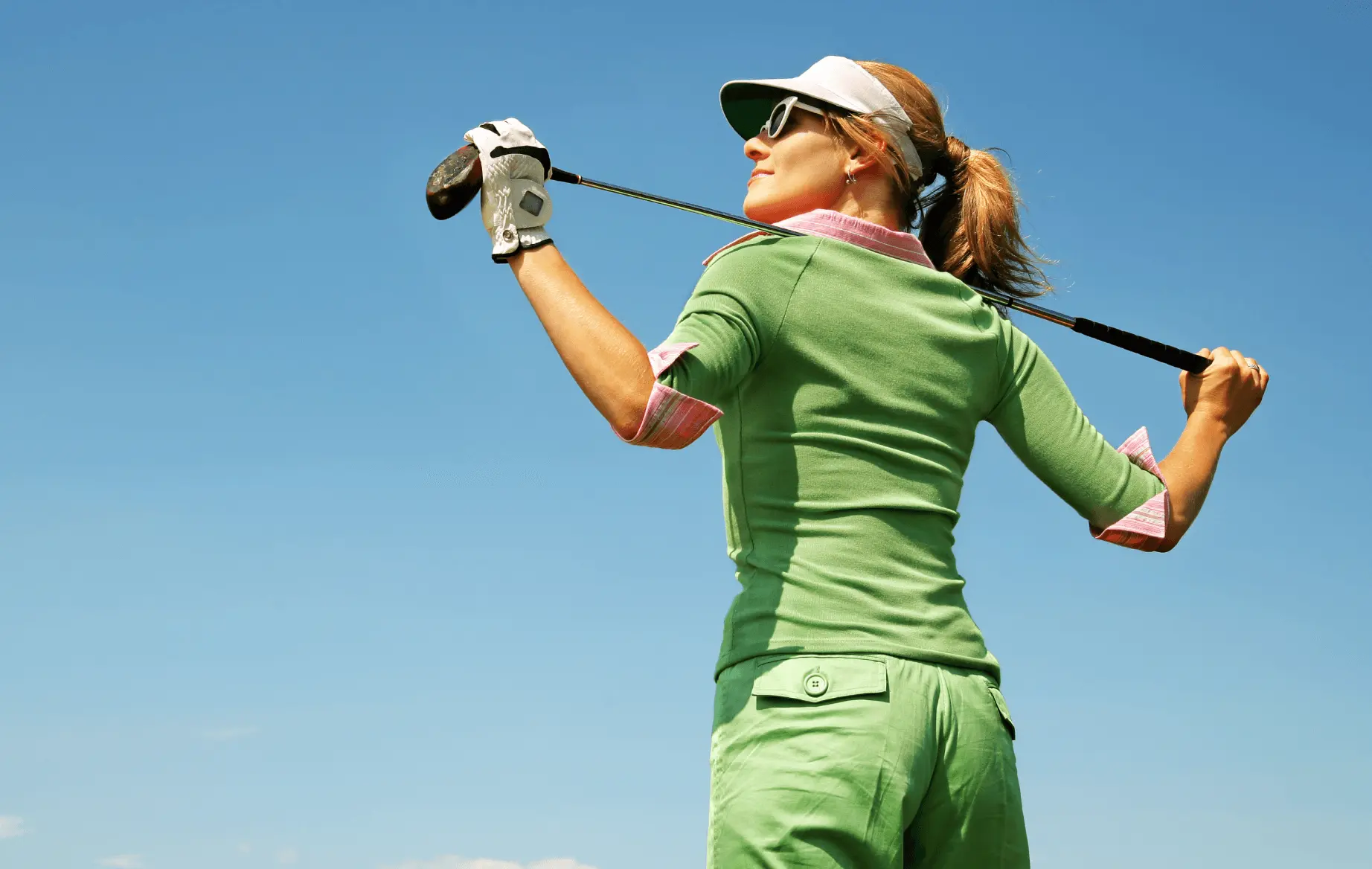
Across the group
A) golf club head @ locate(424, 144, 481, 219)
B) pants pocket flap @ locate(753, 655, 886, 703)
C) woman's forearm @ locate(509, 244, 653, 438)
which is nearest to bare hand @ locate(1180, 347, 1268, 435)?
pants pocket flap @ locate(753, 655, 886, 703)

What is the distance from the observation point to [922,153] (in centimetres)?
349

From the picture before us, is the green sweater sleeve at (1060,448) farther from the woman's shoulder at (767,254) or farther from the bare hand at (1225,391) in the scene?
the woman's shoulder at (767,254)

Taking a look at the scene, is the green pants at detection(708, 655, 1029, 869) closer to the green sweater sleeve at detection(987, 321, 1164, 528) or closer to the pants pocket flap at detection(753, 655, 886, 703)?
the pants pocket flap at detection(753, 655, 886, 703)

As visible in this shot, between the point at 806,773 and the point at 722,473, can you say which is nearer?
the point at 806,773

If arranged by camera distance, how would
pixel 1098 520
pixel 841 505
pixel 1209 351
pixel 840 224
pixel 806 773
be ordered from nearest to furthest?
pixel 806 773 < pixel 841 505 < pixel 840 224 < pixel 1098 520 < pixel 1209 351

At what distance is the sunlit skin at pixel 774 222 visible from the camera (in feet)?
8.74

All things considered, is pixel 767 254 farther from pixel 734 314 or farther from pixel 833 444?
pixel 833 444

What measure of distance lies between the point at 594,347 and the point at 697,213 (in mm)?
573

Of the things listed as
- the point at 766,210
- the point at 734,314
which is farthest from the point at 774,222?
the point at 734,314

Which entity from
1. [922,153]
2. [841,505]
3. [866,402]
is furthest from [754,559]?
[922,153]

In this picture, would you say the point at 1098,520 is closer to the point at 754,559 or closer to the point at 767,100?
the point at 754,559

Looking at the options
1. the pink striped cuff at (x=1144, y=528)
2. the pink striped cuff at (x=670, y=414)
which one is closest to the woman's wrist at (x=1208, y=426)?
the pink striped cuff at (x=1144, y=528)

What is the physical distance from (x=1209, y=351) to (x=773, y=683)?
64.4 inches

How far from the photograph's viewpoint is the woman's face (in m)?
3.28
